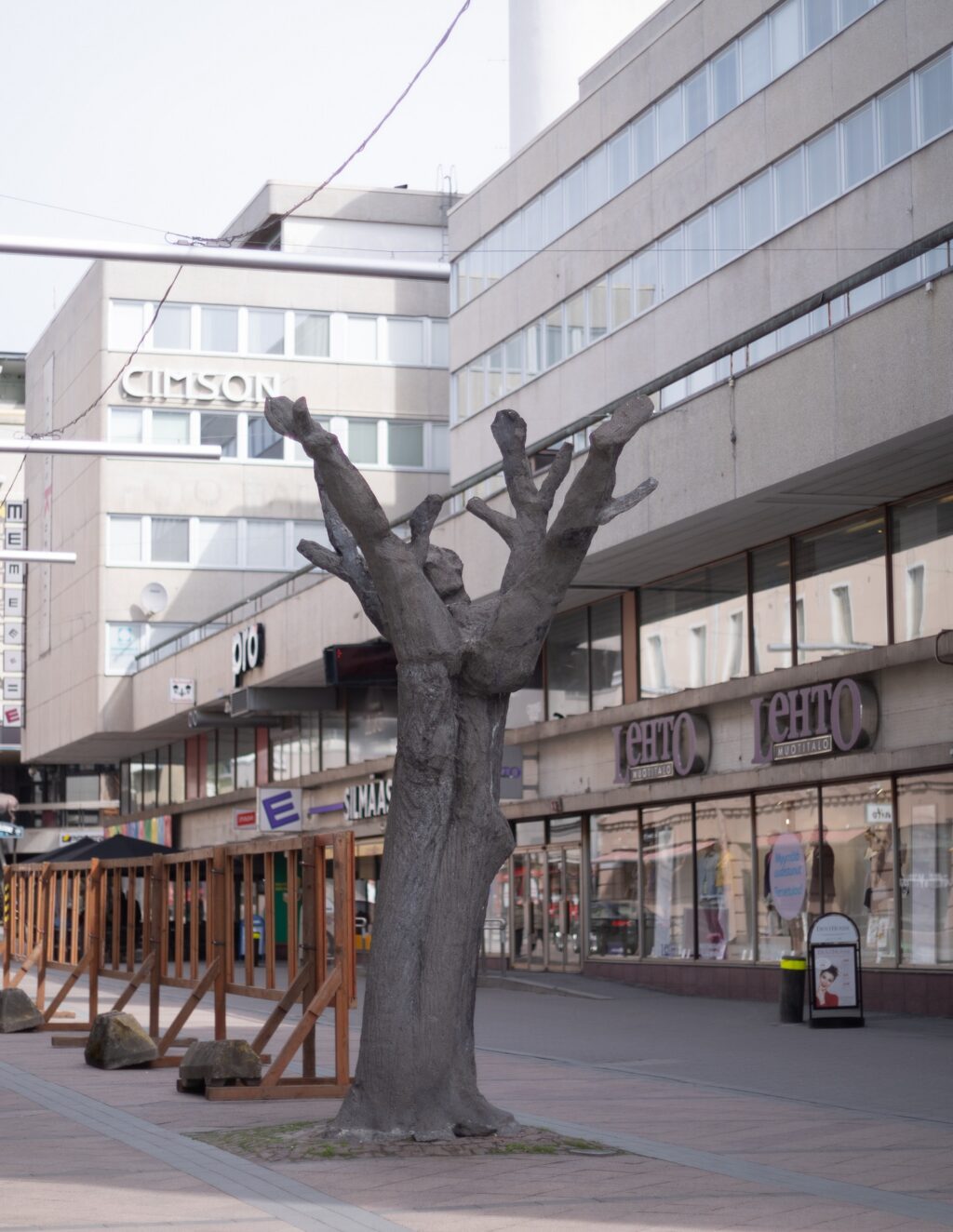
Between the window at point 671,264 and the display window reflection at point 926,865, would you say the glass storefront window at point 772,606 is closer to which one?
the display window reflection at point 926,865

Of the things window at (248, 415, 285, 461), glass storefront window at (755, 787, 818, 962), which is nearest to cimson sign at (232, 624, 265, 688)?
window at (248, 415, 285, 461)

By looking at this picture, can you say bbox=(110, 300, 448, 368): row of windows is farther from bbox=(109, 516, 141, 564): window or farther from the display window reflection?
the display window reflection

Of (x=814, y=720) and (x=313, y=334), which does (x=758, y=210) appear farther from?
(x=313, y=334)

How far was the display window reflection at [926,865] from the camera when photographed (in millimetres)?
22750

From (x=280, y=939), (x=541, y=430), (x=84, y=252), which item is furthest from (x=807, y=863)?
(x=280, y=939)

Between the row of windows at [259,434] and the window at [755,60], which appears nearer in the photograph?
the window at [755,60]

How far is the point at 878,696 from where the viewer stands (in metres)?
23.5

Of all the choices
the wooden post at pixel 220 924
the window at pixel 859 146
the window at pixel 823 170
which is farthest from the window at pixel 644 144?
the wooden post at pixel 220 924

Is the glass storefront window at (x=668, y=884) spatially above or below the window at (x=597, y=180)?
below

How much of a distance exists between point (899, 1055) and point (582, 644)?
15523 mm

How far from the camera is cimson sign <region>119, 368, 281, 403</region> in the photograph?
53.1 meters

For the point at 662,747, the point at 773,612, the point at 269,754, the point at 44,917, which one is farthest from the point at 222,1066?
the point at 269,754

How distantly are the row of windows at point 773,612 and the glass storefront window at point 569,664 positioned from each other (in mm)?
23

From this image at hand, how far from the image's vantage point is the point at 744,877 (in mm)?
27234
